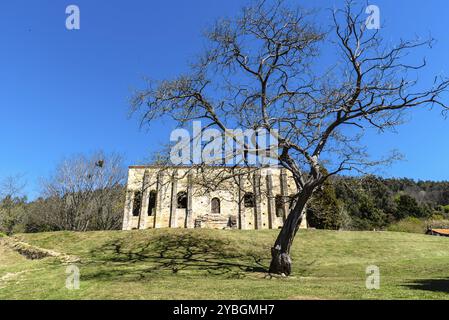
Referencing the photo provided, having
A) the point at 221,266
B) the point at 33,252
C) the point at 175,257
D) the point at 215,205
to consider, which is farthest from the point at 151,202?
the point at 221,266

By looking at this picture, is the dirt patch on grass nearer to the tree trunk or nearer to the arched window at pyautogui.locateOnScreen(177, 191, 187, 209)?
the tree trunk

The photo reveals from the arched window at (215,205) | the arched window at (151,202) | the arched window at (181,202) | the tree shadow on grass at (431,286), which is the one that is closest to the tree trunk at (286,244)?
the tree shadow on grass at (431,286)

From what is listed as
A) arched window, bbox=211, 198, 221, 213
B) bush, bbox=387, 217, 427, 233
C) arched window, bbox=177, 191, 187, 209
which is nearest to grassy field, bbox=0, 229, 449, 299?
arched window, bbox=211, 198, 221, 213


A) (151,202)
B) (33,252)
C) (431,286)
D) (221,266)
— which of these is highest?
(151,202)

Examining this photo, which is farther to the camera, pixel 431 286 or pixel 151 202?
pixel 151 202

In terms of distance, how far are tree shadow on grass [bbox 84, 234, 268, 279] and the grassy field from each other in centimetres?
5

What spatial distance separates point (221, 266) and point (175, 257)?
3744mm

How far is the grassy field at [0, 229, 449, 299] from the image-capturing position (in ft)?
29.3

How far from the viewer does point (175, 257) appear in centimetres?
1869

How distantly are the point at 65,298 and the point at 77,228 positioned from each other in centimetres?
3336

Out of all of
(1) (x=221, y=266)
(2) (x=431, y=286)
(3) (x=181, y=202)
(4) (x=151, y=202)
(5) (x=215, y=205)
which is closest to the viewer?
(2) (x=431, y=286)

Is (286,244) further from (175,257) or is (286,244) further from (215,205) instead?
(215,205)
